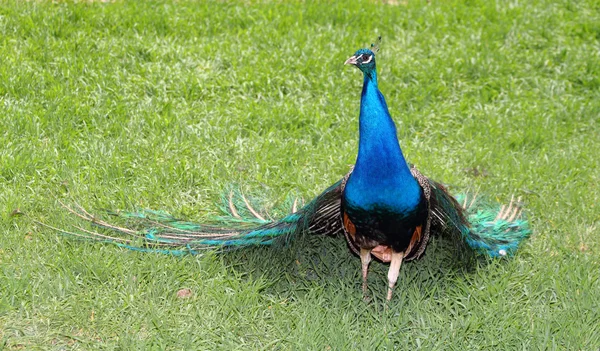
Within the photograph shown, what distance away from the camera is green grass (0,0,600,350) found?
3.69 m

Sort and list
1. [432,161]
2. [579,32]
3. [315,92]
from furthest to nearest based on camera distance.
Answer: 1. [579,32]
2. [315,92]
3. [432,161]

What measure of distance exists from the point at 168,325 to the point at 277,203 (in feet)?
3.65

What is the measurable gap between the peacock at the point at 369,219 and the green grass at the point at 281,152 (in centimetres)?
10

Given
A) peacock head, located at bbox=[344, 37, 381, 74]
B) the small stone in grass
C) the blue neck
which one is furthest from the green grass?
peacock head, located at bbox=[344, 37, 381, 74]

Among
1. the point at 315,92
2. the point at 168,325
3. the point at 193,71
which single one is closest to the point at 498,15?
the point at 315,92

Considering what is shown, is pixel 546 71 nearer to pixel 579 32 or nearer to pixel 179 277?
pixel 579 32

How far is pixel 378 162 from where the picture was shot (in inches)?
139

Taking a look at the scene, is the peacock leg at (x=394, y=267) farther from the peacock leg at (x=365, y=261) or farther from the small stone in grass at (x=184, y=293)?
the small stone in grass at (x=184, y=293)

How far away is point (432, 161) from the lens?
199 inches

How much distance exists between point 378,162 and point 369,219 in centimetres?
28

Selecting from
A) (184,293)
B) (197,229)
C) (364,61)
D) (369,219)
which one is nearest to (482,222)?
(369,219)

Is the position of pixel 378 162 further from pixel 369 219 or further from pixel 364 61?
pixel 364 61

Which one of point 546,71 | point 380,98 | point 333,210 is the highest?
point 380,98

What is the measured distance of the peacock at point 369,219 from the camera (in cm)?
354
